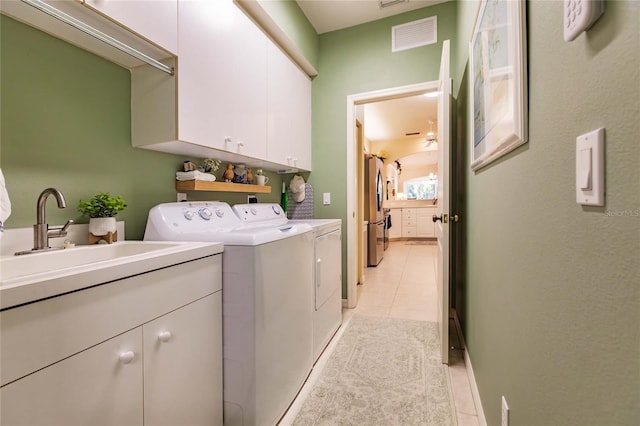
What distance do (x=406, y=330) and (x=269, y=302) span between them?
61.6 inches

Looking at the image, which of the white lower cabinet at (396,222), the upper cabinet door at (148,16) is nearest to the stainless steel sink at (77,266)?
the upper cabinet door at (148,16)

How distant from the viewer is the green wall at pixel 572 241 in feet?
1.28

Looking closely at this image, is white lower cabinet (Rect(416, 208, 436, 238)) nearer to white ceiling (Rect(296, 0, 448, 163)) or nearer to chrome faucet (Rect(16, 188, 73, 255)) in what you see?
white ceiling (Rect(296, 0, 448, 163))

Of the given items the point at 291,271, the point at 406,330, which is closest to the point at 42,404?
the point at 291,271

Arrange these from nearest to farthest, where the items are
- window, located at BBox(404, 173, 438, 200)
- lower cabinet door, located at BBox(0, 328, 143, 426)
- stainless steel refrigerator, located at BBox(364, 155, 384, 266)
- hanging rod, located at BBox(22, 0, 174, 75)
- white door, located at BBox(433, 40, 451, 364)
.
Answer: lower cabinet door, located at BBox(0, 328, 143, 426)
hanging rod, located at BBox(22, 0, 174, 75)
white door, located at BBox(433, 40, 451, 364)
stainless steel refrigerator, located at BBox(364, 155, 384, 266)
window, located at BBox(404, 173, 438, 200)

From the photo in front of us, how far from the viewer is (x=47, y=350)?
2.16 ft

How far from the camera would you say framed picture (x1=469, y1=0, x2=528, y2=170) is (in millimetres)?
767

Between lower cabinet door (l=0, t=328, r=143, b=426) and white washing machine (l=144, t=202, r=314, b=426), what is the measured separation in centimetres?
42

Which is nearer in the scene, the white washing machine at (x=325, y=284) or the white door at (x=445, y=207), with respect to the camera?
the white door at (x=445, y=207)

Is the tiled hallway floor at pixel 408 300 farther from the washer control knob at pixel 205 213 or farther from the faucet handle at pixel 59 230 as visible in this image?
the faucet handle at pixel 59 230

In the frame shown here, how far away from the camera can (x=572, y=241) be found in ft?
1.78

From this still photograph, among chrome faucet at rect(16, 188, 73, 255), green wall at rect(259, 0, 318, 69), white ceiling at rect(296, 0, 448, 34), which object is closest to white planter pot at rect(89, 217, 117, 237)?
chrome faucet at rect(16, 188, 73, 255)

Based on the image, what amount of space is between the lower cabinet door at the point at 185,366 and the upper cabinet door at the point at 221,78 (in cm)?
86

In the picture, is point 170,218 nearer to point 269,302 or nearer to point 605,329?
point 269,302
